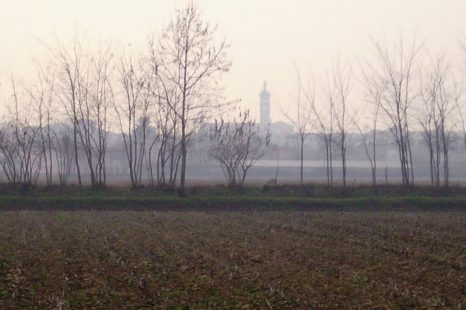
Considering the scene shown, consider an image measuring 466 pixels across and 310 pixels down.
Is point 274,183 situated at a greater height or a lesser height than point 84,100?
lesser

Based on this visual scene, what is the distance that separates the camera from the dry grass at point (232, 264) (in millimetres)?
11367

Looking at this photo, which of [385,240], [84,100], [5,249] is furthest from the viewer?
[84,100]

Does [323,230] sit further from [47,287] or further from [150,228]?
[47,287]

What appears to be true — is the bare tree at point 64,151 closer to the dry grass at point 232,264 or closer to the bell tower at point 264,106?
the dry grass at point 232,264

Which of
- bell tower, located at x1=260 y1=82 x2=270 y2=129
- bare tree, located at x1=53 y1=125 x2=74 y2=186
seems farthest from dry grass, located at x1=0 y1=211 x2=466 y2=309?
bell tower, located at x1=260 y1=82 x2=270 y2=129

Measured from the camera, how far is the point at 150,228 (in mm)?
23672

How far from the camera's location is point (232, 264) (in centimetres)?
1517

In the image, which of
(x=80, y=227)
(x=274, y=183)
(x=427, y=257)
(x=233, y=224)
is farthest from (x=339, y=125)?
(x=427, y=257)

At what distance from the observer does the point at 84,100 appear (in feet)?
147

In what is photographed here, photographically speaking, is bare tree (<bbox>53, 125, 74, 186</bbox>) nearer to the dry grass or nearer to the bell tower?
the dry grass

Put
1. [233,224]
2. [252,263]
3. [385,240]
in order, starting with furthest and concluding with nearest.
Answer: [233,224]
[385,240]
[252,263]

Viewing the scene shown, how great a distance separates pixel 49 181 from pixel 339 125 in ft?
60.9

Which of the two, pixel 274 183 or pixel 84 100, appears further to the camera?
pixel 84 100

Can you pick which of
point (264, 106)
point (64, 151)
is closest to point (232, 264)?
point (64, 151)
